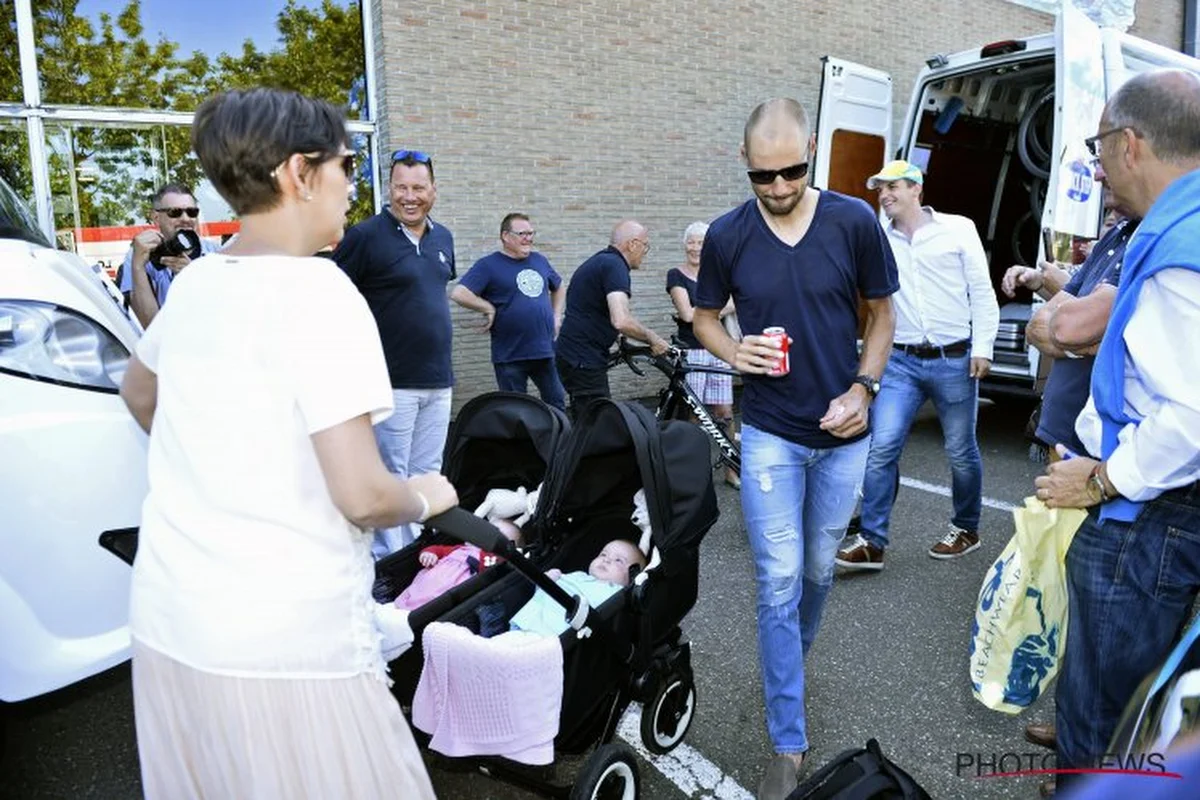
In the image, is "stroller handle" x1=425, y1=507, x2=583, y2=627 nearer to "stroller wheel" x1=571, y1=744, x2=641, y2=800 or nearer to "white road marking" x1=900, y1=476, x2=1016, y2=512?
"stroller wheel" x1=571, y1=744, x2=641, y2=800

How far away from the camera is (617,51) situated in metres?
8.48

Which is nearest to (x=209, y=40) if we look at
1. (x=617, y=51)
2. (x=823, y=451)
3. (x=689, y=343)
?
(x=617, y=51)

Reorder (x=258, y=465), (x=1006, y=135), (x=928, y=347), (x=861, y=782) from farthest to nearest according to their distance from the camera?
(x=1006, y=135), (x=928, y=347), (x=861, y=782), (x=258, y=465)

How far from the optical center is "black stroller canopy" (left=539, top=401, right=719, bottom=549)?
2498 mm

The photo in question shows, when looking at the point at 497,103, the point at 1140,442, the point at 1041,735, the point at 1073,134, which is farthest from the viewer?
the point at 497,103

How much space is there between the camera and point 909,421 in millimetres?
4492

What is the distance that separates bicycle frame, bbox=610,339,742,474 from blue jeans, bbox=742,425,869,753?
8.48ft

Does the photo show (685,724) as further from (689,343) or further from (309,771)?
(689,343)

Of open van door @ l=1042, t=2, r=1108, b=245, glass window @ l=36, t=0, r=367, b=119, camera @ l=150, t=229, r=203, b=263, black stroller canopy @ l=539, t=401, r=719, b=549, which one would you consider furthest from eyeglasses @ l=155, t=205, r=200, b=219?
open van door @ l=1042, t=2, r=1108, b=245

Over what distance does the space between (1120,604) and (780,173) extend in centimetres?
140

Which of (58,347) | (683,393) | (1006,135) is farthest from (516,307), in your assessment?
(1006,135)

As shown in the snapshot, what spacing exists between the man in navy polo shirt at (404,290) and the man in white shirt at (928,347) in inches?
90.2

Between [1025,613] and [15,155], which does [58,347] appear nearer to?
[1025,613]

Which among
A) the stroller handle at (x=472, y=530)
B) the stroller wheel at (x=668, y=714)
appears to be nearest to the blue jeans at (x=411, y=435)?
the stroller wheel at (x=668, y=714)
